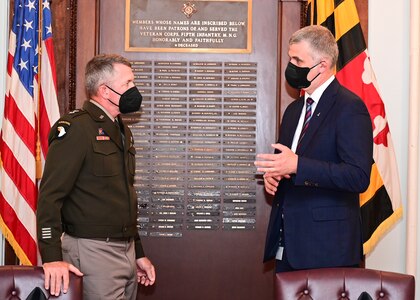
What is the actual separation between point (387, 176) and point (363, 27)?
3.25 feet

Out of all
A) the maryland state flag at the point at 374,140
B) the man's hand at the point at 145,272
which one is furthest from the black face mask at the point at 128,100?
A: the maryland state flag at the point at 374,140

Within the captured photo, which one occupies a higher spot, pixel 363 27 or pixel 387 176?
pixel 363 27

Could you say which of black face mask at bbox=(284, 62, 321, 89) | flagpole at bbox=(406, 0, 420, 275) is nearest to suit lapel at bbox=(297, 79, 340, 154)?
black face mask at bbox=(284, 62, 321, 89)

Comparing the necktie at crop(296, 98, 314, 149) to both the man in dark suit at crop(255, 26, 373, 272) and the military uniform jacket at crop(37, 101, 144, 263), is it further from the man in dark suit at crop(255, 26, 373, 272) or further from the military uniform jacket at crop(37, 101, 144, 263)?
the military uniform jacket at crop(37, 101, 144, 263)

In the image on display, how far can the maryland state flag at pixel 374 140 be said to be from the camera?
13.0ft

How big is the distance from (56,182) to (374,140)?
2.02 metres

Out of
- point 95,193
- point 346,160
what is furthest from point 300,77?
point 95,193

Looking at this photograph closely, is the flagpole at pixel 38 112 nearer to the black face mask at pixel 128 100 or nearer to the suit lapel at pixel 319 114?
the black face mask at pixel 128 100

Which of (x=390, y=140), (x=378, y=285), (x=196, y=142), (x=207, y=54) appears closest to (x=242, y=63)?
(x=207, y=54)

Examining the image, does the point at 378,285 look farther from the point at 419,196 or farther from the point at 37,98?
the point at 37,98

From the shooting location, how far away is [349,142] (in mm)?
2965

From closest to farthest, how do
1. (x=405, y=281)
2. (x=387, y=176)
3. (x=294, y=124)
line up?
1. (x=405, y=281)
2. (x=294, y=124)
3. (x=387, y=176)

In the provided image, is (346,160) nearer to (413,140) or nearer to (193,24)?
(413,140)

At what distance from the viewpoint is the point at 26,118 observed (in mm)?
4051
